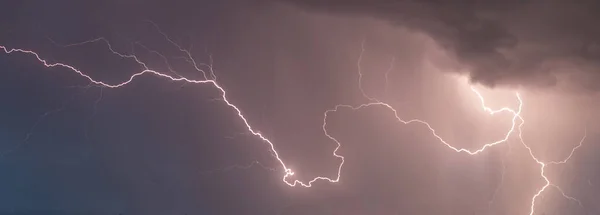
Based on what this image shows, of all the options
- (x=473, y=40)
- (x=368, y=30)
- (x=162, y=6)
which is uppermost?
(x=473, y=40)

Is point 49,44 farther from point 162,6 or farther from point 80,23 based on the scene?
point 162,6

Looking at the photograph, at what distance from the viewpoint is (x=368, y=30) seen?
4.10 m

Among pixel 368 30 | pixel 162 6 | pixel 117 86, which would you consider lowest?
pixel 117 86

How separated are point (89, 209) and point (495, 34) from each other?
12.8 ft

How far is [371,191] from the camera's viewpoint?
412cm

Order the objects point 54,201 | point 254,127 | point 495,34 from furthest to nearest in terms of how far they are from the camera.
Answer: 1. point 495,34
2. point 254,127
3. point 54,201

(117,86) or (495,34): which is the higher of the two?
(495,34)

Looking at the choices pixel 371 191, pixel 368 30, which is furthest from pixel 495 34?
pixel 371 191

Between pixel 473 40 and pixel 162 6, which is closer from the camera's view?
pixel 162 6

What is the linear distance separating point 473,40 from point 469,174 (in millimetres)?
1285

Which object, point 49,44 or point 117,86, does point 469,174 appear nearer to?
point 117,86

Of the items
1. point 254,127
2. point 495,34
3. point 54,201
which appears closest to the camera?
point 54,201

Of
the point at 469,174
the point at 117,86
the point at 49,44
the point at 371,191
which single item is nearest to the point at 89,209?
the point at 117,86

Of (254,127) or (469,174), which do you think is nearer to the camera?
(254,127)
